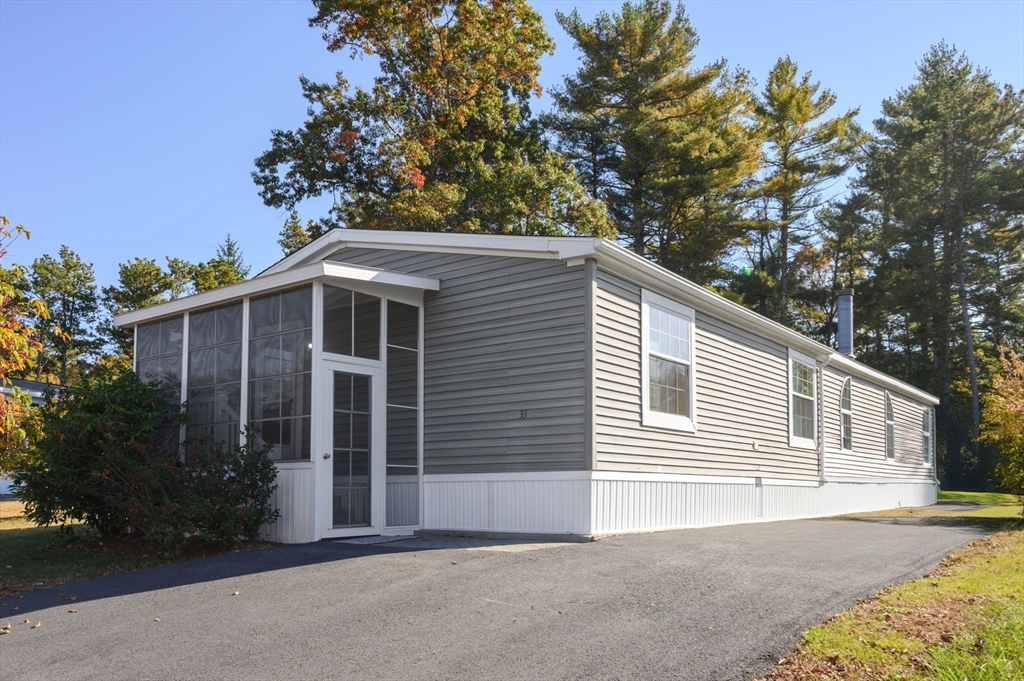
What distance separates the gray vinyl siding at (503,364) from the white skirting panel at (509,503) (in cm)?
15

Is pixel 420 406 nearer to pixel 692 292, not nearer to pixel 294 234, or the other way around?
pixel 692 292

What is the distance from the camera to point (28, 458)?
1099 centimetres

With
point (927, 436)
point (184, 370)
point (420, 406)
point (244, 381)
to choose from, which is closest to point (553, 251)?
point (420, 406)

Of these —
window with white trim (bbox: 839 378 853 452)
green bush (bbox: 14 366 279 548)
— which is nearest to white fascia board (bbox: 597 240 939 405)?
window with white trim (bbox: 839 378 853 452)

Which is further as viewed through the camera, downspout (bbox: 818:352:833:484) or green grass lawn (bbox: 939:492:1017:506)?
green grass lawn (bbox: 939:492:1017:506)

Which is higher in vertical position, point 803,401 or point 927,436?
point 803,401

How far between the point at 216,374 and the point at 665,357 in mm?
6026

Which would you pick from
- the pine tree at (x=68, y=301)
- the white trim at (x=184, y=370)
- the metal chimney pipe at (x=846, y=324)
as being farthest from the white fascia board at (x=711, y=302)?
the pine tree at (x=68, y=301)

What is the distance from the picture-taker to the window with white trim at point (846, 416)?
19.5m

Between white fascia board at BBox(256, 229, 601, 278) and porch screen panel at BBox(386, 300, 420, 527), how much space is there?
3.20 feet

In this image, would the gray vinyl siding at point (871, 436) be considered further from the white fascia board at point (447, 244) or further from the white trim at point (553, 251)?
the white fascia board at point (447, 244)

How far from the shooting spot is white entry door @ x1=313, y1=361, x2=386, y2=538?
10.7 meters

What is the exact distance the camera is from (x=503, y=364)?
11.3 metres

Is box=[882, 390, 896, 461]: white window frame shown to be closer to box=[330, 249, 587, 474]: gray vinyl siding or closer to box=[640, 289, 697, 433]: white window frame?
box=[640, 289, 697, 433]: white window frame
